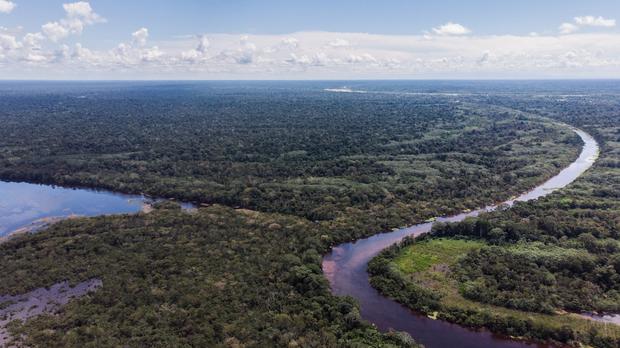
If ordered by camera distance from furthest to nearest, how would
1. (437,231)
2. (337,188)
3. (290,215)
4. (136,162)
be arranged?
(136,162) < (337,188) < (290,215) < (437,231)

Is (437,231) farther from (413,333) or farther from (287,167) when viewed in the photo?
(287,167)

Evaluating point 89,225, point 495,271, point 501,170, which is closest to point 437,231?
point 495,271

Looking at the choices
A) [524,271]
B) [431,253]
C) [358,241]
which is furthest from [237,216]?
[524,271]

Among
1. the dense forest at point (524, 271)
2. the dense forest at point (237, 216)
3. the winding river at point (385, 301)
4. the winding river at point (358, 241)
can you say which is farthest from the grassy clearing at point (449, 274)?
the dense forest at point (237, 216)

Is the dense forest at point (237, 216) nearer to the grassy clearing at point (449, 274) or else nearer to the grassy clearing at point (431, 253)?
the grassy clearing at point (431, 253)

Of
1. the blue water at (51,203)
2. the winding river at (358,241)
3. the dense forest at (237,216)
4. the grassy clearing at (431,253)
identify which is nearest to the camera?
the dense forest at (237,216)

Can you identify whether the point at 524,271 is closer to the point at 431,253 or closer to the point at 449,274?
the point at 449,274
